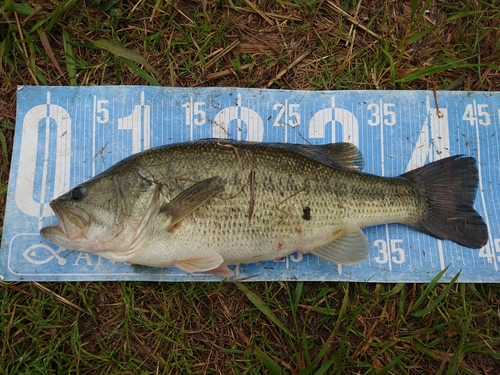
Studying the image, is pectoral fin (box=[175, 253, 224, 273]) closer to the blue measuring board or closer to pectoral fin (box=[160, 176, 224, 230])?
pectoral fin (box=[160, 176, 224, 230])

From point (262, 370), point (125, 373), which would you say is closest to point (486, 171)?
point (262, 370)

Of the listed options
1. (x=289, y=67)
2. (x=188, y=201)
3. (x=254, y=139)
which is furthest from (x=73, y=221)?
(x=289, y=67)

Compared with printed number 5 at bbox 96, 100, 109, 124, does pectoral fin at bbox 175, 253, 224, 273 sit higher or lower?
lower

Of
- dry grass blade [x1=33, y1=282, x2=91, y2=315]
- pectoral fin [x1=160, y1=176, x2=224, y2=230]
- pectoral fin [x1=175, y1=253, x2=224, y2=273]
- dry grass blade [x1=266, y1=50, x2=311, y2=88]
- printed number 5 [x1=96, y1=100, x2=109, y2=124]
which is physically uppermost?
dry grass blade [x1=266, y1=50, x2=311, y2=88]

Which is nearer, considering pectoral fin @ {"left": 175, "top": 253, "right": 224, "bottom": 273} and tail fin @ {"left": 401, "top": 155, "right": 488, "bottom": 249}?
A: pectoral fin @ {"left": 175, "top": 253, "right": 224, "bottom": 273}

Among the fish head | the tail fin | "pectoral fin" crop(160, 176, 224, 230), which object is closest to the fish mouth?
the fish head

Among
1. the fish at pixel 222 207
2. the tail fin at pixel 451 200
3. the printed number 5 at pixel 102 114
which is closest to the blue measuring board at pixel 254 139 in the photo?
the printed number 5 at pixel 102 114

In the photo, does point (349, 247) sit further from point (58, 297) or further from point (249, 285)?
point (58, 297)
